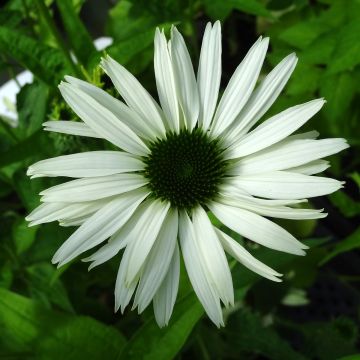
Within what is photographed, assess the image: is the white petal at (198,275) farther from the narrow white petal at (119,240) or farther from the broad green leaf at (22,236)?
the broad green leaf at (22,236)

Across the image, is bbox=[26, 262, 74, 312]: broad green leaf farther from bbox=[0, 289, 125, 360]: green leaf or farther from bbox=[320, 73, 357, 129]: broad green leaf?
bbox=[320, 73, 357, 129]: broad green leaf

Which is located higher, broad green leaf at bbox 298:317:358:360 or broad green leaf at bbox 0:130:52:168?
broad green leaf at bbox 0:130:52:168

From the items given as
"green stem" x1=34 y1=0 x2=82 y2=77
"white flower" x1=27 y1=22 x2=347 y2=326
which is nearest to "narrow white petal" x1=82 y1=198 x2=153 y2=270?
"white flower" x1=27 y1=22 x2=347 y2=326

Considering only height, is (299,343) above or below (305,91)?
below

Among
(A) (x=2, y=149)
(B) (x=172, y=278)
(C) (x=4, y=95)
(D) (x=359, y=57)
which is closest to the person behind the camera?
(B) (x=172, y=278)

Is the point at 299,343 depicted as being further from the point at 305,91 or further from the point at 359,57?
the point at 359,57

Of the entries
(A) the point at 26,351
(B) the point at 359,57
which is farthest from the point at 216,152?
(A) the point at 26,351

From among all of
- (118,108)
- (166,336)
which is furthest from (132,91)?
(166,336)
